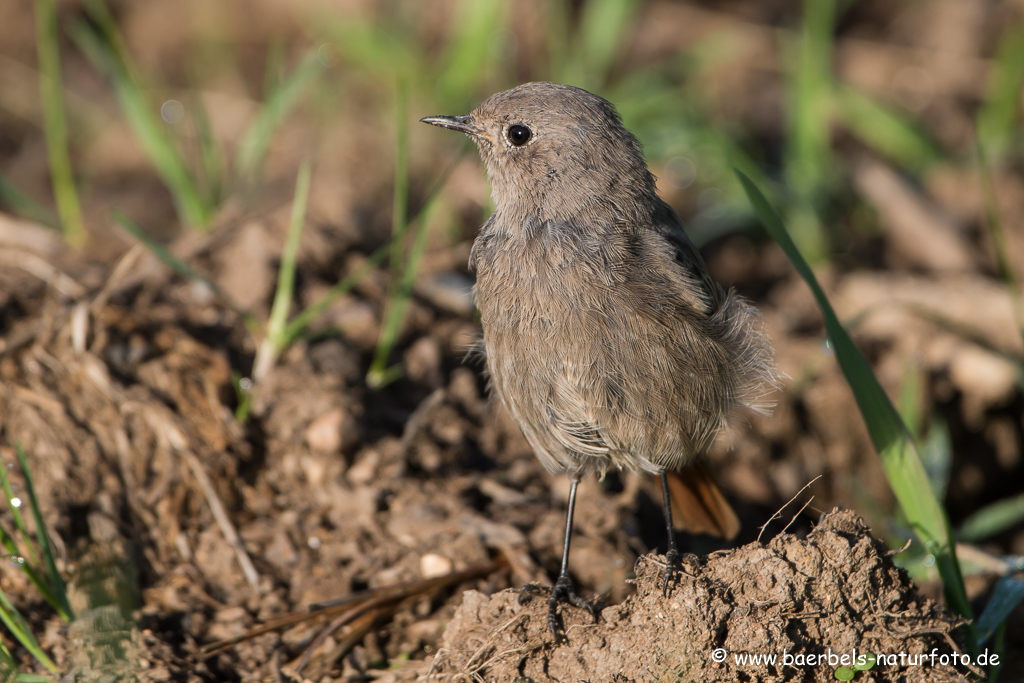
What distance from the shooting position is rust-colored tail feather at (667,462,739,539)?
380 cm

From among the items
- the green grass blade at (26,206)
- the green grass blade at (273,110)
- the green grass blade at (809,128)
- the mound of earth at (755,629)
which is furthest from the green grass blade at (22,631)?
the green grass blade at (809,128)

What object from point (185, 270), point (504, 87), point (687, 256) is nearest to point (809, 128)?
point (504, 87)

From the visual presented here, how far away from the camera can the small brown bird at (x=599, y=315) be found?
3.24 metres

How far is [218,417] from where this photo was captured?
3.97m

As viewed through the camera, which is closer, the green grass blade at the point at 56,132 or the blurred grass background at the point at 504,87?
the green grass blade at the point at 56,132

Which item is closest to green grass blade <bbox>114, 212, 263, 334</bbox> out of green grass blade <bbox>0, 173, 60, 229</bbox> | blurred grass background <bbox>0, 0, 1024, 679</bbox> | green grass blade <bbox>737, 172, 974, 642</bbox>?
blurred grass background <bbox>0, 0, 1024, 679</bbox>

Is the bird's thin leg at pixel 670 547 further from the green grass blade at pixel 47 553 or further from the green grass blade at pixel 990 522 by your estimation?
the green grass blade at pixel 47 553

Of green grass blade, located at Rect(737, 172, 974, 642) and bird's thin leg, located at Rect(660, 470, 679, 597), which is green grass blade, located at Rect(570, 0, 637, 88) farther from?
bird's thin leg, located at Rect(660, 470, 679, 597)

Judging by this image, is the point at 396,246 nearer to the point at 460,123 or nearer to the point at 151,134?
the point at 460,123

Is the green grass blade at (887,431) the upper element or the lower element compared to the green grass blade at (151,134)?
lower

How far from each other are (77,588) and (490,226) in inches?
82.0

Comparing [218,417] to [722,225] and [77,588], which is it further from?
[722,225]

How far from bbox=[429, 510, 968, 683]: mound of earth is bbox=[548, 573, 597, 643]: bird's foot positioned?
0.03 meters

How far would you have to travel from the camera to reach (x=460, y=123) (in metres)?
3.98
